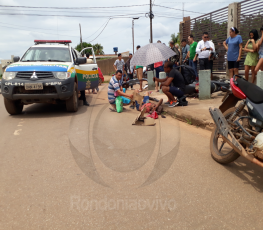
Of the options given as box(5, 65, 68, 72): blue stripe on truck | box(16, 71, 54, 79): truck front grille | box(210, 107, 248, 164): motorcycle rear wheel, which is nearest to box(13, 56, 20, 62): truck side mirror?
box(5, 65, 68, 72): blue stripe on truck

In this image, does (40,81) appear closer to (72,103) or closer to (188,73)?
(72,103)

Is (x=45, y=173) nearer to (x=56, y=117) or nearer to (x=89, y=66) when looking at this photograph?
(x=56, y=117)

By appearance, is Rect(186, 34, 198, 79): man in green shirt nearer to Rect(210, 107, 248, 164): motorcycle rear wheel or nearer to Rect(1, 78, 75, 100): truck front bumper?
Rect(1, 78, 75, 100): truck front bumper

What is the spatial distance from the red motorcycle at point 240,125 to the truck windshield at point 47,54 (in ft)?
18.1

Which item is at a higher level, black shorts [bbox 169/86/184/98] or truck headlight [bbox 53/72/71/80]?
truck headlight [bbox 53/72/71/80]

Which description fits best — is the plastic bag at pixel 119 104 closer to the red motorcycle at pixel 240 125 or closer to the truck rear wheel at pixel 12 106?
the truck rear wheel at pixel 12 106

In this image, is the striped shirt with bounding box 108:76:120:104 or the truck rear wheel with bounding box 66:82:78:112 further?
the striped shirt with bounding box 108:76:120:104

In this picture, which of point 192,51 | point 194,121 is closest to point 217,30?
point 192,51

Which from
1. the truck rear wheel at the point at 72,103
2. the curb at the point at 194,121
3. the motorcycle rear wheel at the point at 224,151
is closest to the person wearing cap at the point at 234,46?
the curb at the point at 194,121

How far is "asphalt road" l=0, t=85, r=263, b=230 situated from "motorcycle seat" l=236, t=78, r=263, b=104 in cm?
97

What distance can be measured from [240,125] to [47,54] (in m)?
6.46

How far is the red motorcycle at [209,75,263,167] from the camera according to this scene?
121 inches

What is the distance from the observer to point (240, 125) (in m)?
3.40

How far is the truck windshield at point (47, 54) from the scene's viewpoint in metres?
8.08
